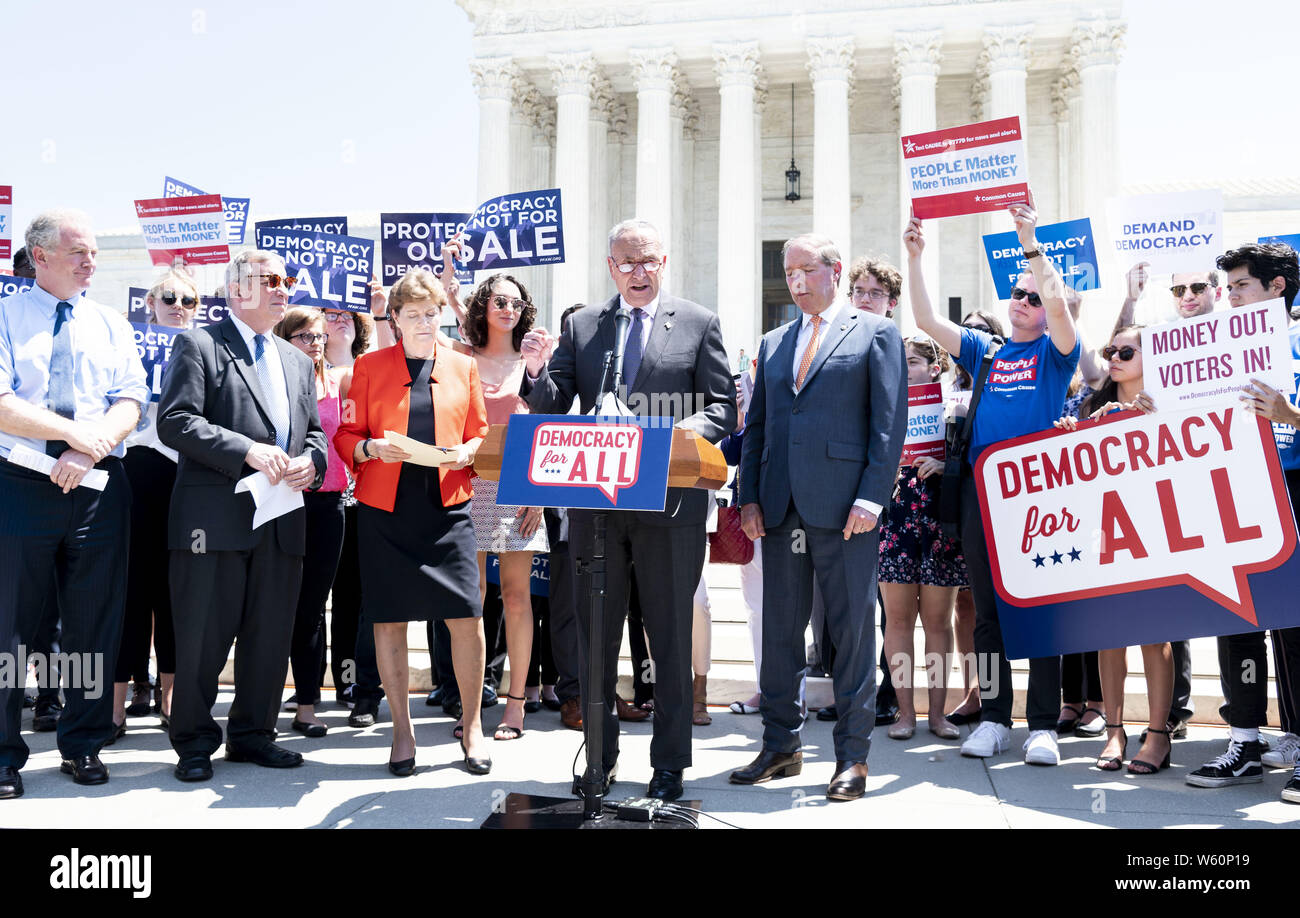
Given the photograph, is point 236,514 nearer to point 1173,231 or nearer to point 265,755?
point 265,755

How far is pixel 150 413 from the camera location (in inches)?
241

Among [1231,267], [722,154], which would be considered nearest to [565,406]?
[1231,267]

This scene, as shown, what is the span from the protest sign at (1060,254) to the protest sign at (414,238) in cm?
383

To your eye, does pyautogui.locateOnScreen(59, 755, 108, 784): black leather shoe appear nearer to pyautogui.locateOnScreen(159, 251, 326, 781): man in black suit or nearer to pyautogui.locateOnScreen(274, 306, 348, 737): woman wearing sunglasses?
pyautogui.locateOnScreen(159, 251, 326, 781): man in black suit

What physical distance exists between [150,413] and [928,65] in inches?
1186

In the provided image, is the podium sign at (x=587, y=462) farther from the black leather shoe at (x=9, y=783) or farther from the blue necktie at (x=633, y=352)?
the black leather shoe at (x=9, y=783)

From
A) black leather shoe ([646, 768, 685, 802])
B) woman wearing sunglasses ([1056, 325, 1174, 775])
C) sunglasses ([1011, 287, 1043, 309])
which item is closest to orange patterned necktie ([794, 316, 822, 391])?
sunglasses ([1011, 287, 1043, 309])

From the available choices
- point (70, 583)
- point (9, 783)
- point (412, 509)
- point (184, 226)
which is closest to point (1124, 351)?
point (412, 509)

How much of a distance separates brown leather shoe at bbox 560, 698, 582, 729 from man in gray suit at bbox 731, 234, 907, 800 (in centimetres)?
137

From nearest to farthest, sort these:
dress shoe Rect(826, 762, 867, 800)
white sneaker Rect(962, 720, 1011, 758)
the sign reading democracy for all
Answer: dress shoe Rect(826, 762, 867, 800) → white sneaker Rect(962, 720, 1011, 758) → the sign reading democracy for all

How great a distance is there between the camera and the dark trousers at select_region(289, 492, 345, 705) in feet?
20.0

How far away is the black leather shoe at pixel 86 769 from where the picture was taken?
4840mm

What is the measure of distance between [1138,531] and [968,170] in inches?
88.5
